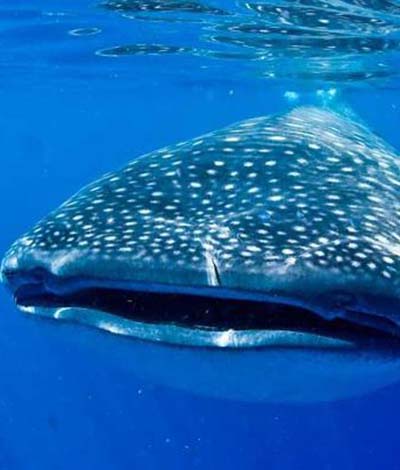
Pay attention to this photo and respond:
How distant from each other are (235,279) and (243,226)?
458 mm

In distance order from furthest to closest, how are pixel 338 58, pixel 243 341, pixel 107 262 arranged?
1. pixel 338 58
2. pixel 107 262
3. pixel 243 341

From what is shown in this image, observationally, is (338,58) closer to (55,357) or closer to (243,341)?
(55,357)

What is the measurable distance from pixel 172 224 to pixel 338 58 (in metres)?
12.8

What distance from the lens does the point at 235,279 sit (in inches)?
104

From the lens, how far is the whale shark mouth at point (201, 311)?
107 inches

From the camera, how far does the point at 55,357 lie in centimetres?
1795

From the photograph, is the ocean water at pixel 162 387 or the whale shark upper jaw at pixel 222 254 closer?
the whale shark upper jaw at pixel 222 254

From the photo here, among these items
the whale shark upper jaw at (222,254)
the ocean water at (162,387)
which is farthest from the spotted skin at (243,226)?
the ocean water at (162,387)

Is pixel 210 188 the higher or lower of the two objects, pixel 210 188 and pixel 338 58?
the higher

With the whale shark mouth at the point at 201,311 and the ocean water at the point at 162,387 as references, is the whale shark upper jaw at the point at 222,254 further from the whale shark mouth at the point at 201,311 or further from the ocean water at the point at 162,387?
the ocean water at the point at 162,387

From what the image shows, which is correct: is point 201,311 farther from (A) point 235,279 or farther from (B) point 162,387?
(B) point 162,387

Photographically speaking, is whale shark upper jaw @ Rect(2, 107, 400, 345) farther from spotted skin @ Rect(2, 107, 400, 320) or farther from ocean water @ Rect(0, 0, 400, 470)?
ocean water @ Rect(0, 0, 400, 470)

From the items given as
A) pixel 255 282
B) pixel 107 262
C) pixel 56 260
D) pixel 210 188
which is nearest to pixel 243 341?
pixel 255 282

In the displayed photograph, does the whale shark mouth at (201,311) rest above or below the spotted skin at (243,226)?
below
